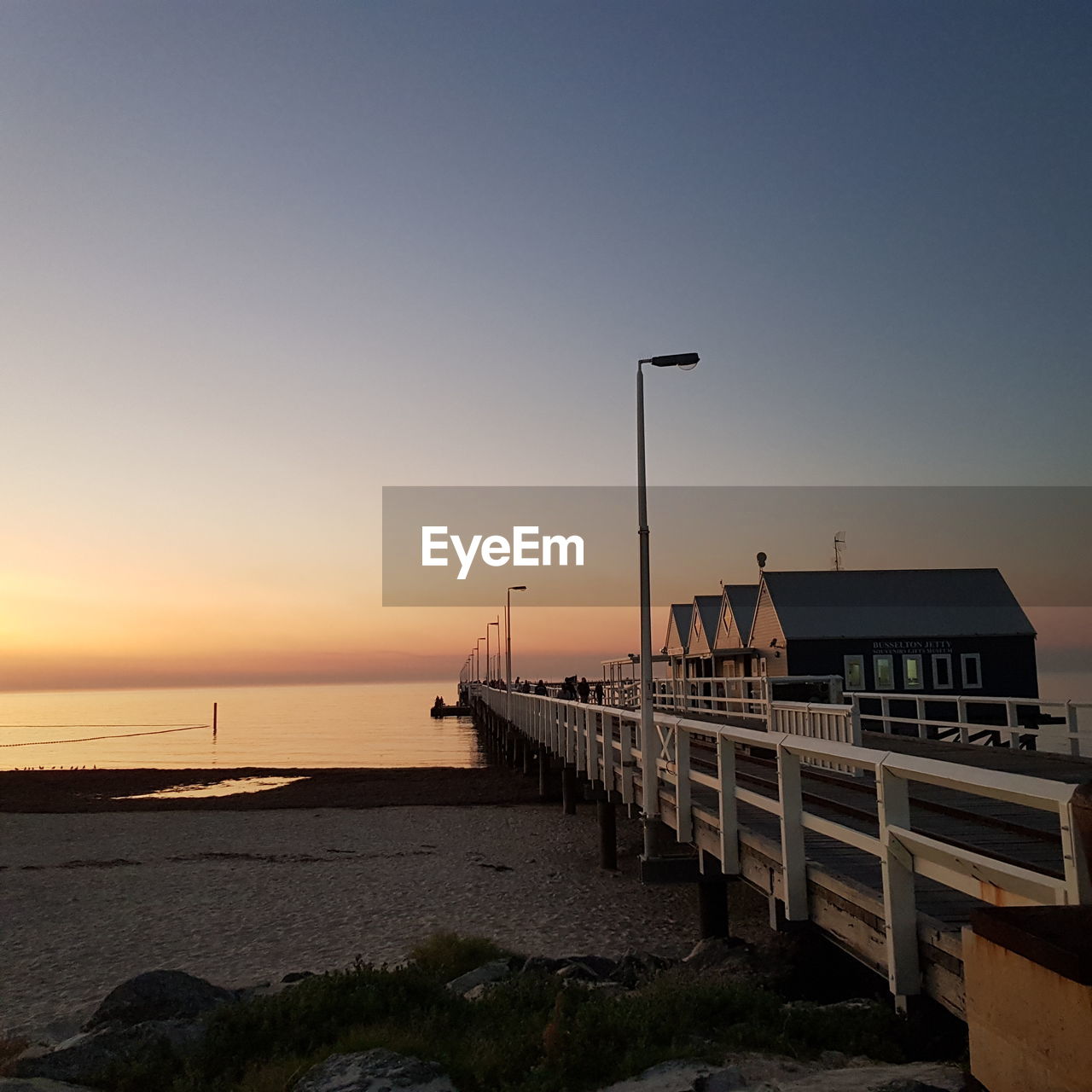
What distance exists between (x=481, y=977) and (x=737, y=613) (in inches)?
1307

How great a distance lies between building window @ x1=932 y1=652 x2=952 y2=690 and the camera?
34688mm

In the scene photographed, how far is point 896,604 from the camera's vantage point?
36.5 metres

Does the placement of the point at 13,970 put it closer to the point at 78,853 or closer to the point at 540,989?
the point at 540,989

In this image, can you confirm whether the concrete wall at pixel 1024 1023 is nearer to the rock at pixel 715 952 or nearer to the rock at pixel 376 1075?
the rock at pixel 376 1075

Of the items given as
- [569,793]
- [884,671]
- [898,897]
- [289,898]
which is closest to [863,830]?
[898,897]

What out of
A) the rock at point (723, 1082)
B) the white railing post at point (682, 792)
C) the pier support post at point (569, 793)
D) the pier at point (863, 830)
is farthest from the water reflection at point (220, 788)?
the rock at point (723, 1082)

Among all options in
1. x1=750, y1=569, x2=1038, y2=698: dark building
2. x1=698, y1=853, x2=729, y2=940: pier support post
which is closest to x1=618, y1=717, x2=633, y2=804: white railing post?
x1=698, y1=853, x2=729, y2=940: pier support post

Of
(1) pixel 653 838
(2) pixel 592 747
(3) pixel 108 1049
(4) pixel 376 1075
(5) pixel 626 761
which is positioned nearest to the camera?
(4) pixel 376 1075

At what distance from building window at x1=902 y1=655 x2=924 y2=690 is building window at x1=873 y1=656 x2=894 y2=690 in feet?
1.36

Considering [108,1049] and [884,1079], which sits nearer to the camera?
[884,1079]

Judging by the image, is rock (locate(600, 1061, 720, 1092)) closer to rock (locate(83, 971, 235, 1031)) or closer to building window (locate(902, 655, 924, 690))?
rock (locate(83, 971, 235, 1031))

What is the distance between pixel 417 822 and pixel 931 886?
20120 millimetres

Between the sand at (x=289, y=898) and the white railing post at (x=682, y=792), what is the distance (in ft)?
7.62

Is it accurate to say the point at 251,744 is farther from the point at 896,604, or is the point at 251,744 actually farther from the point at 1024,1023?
the point at 1024,1023
